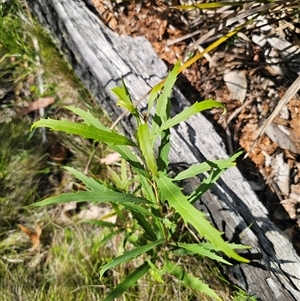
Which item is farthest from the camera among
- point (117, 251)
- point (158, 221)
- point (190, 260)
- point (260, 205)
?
point (117, 251)

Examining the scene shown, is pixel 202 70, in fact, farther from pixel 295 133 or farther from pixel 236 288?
pixel 236 288

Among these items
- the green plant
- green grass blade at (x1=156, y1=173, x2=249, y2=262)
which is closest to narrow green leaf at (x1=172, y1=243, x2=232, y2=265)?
the green plant

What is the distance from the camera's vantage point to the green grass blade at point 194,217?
1081 mm

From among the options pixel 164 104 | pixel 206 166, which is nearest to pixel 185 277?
pixel 206 166

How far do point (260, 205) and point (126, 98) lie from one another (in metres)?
0.83

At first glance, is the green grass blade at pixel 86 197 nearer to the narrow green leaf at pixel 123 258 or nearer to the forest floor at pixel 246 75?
the narrow green leaf at pixel 123 258

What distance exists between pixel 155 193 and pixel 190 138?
411 mm

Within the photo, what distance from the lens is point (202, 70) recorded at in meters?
2.27

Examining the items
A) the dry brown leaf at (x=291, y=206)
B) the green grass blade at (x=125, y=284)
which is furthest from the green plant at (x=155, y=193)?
the dry brown leaf at (x=291, y=206)

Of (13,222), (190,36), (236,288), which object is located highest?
(190,36)

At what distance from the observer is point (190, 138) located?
196 centimetres

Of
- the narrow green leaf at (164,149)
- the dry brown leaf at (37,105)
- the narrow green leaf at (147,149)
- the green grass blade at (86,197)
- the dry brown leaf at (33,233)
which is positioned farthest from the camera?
the dry brown leaf at (37,105)

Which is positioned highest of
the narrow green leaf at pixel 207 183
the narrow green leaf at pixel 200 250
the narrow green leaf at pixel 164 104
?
the narrow green leaf at pixel 164 104

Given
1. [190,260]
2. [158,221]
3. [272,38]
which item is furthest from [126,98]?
[272,38]
